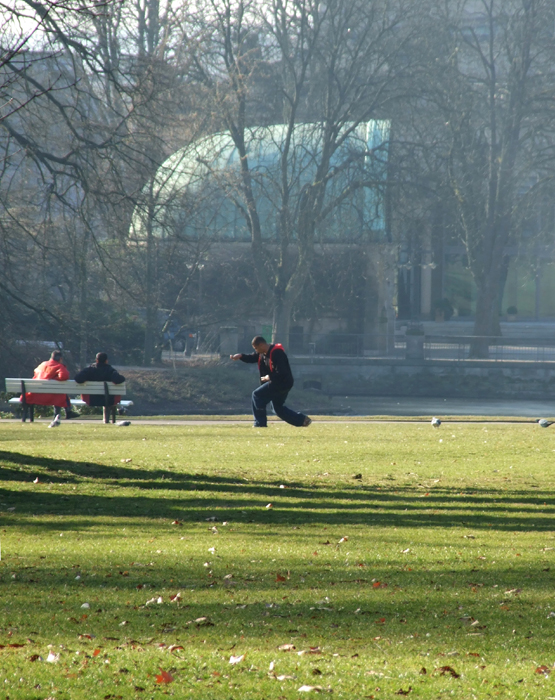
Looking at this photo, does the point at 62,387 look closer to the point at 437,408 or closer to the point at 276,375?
the point at 276,375

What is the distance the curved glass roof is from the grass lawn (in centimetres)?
2497

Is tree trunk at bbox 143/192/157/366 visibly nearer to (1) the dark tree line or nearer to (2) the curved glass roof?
(1) the dark tree line

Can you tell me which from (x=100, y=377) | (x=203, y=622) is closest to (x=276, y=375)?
(x=100, y=377)

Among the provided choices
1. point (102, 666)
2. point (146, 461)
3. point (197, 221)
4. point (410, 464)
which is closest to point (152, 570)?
point (102, 666)

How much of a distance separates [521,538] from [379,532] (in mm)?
1249

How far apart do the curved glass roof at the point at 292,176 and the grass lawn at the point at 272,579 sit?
2497cm

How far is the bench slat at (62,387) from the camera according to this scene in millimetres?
18984

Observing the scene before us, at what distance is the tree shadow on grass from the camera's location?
8594 millimetres

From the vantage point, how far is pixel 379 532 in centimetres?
796

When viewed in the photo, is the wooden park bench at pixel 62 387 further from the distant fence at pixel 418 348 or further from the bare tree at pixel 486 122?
the bare tree at pixel 486 122

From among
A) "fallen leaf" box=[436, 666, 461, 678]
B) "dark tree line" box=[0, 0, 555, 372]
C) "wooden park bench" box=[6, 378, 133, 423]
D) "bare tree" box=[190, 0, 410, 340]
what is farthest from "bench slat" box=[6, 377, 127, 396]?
"bare tree" box=[190, 0, 410, 340]

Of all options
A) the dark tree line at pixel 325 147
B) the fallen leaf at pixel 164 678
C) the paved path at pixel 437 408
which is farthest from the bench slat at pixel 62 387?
the fallen leaf at pixel 164 678

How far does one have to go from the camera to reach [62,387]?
63.2ft

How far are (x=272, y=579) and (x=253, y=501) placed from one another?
322cm
